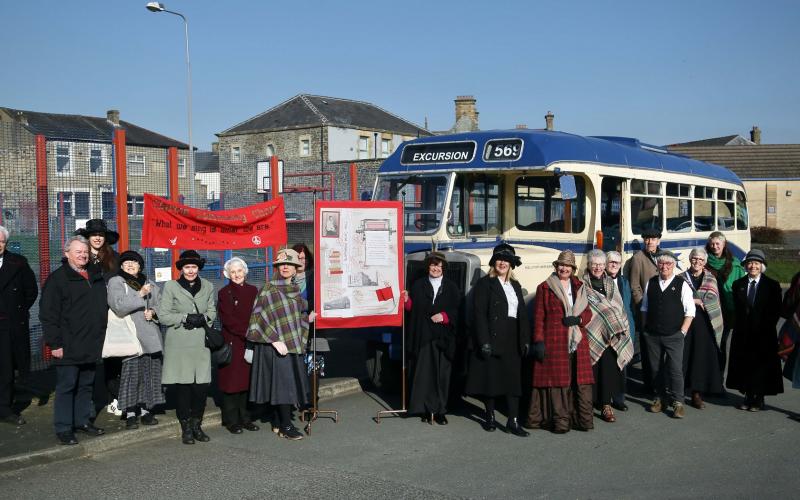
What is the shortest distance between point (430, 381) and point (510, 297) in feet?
3.97

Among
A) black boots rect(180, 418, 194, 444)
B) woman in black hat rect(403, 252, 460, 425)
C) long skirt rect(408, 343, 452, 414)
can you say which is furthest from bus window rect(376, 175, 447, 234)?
black boots rect(180, 418, 194, 444)

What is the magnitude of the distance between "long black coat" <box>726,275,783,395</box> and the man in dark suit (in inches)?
294

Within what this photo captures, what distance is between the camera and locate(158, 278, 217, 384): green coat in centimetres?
757

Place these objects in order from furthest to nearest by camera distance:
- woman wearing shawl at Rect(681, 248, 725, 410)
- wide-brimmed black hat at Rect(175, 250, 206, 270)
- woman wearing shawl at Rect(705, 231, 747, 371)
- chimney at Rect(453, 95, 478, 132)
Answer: chimney at Rect(453, 95, 478, 132) → woman wearing shawl at Rect(705, 231, 747, 371) → woman wearing shawl at Rect(681, 248, 725, 410) → wide-brimmed black hat at Rect(175, 250, 206, 270)

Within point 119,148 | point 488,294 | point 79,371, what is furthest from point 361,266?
point 119,148

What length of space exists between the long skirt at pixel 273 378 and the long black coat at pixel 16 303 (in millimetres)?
2265

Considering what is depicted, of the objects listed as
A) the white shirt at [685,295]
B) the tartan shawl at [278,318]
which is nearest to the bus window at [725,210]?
the white shirt at [685,295]

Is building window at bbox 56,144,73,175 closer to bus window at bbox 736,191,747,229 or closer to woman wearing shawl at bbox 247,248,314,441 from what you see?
woman wearing shawl at bbox 247,248,314,441

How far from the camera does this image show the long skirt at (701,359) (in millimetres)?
9281

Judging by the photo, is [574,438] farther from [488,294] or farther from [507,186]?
[507,186]

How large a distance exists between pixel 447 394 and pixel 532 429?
0.91 meters

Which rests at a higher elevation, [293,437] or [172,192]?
[172,192]

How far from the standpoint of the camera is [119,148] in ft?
33.9

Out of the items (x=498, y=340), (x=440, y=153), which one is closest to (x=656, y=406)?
(x=498, y=340)
